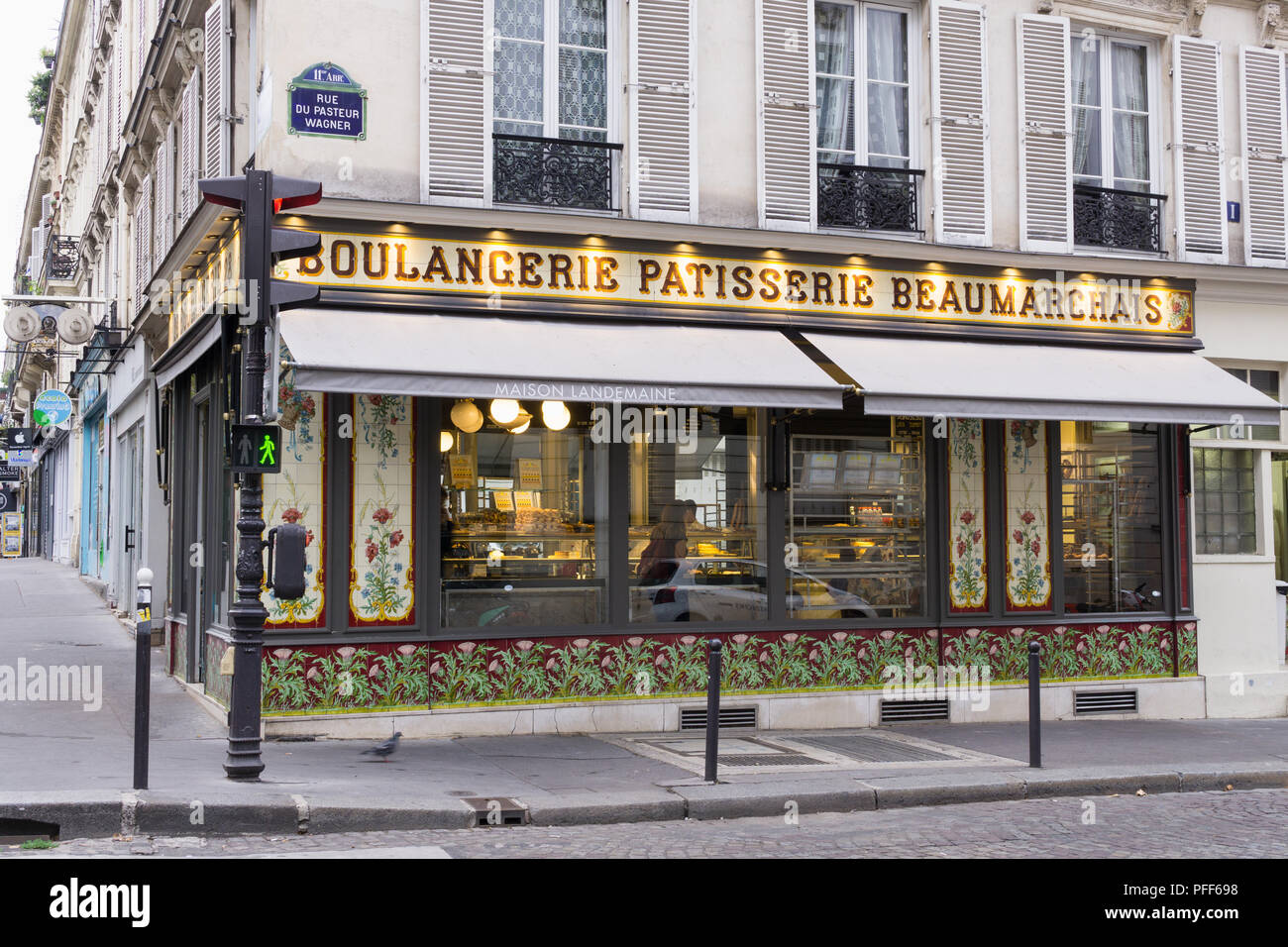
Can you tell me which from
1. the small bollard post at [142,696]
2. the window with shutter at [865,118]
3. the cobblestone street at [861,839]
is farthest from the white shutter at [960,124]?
the small bollard post at [142,696]

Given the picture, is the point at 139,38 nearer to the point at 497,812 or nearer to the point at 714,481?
the point at 714,481

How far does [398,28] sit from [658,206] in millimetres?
2549

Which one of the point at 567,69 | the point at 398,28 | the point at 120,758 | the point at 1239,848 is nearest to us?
the point at 1239,848

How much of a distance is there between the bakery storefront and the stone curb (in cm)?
253

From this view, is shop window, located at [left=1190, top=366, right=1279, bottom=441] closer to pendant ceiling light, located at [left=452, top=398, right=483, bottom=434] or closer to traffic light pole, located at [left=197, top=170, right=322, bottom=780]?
pendant ceiling light, located at [left=452, top=398, right=483, bottom=434]

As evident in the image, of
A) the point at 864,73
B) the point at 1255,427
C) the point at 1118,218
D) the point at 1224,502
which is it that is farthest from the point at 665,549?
the point at 1255,427

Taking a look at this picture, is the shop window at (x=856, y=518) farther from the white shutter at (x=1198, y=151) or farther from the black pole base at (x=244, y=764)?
the black pole base at (x=244, y=764)

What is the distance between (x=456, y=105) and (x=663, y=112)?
1.80 metres

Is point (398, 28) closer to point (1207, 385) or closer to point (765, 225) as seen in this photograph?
point (765, 225)

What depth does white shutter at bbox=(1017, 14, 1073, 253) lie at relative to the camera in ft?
42.2

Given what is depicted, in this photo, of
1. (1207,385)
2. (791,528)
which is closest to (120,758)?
(791,528)

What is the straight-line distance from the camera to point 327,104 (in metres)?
10.5

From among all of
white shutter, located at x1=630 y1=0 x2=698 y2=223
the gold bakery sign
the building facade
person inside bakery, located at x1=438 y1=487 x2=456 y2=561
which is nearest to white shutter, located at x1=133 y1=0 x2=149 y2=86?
the building facade

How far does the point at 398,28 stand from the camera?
425 inches
